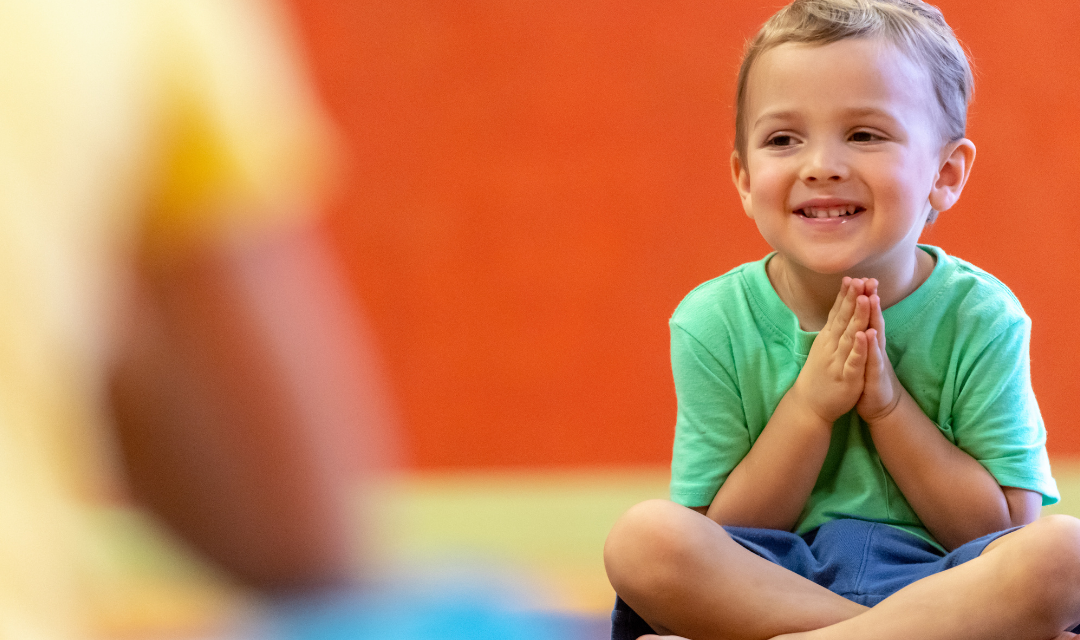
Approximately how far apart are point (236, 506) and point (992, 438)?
83 centimetres

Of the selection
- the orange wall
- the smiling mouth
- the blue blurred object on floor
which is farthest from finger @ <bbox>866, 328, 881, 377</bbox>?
the orange wall

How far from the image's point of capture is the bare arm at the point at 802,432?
0.98m

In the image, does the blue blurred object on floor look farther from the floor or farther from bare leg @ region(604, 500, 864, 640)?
the floor

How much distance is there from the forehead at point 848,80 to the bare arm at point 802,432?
0.53 feet

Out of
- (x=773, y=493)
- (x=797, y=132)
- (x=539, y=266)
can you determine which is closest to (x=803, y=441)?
(x=773, y=493)

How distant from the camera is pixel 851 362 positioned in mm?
980

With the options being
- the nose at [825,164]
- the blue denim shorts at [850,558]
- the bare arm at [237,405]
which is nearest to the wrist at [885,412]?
the blue denim shorts at [850,558]

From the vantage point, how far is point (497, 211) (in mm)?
2043

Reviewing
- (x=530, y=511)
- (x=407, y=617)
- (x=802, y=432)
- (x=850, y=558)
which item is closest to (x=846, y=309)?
(x=802, y=432)

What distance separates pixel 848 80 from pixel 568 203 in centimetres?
109

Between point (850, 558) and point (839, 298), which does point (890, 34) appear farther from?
point (850, 558)

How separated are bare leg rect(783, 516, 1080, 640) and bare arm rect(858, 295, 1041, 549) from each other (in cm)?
10

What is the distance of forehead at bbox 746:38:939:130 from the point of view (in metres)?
0.96

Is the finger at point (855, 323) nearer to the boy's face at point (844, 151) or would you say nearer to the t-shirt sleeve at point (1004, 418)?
the boy's face at point (844, 151)
